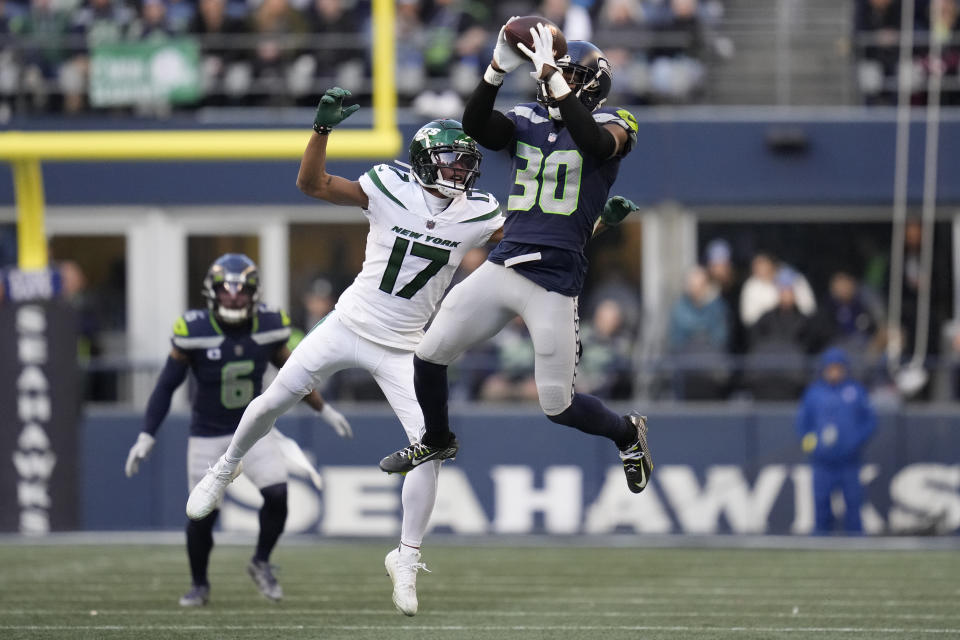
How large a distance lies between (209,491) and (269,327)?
1.25m

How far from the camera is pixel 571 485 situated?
A: 12773mm

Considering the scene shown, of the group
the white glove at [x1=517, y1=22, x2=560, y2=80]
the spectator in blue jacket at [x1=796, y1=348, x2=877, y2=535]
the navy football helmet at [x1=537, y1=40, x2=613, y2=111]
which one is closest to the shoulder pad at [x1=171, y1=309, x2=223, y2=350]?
the navy football helmet at [x1=537, y1=40, x2=613, y2=111]

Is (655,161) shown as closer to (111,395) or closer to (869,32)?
(869,32)

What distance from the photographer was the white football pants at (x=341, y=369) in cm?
667

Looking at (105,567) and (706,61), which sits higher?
(706,61)

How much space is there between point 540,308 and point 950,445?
24.4 feet

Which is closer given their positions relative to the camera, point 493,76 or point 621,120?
point 493,76

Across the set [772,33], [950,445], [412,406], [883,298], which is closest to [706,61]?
[772,33]

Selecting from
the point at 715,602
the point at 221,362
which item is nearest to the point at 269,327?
the point at 221,362

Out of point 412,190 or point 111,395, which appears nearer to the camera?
point 412,190

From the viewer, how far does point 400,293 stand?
679 centimetres

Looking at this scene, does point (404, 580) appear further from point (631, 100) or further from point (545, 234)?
point (631, 100)

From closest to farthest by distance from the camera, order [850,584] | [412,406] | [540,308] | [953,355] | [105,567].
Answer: [540,308], [412,406], [850,584], [105,567], [953,355]

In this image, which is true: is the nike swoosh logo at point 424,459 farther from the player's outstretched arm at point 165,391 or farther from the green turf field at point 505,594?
the player's outstretched arm at point 165,391
